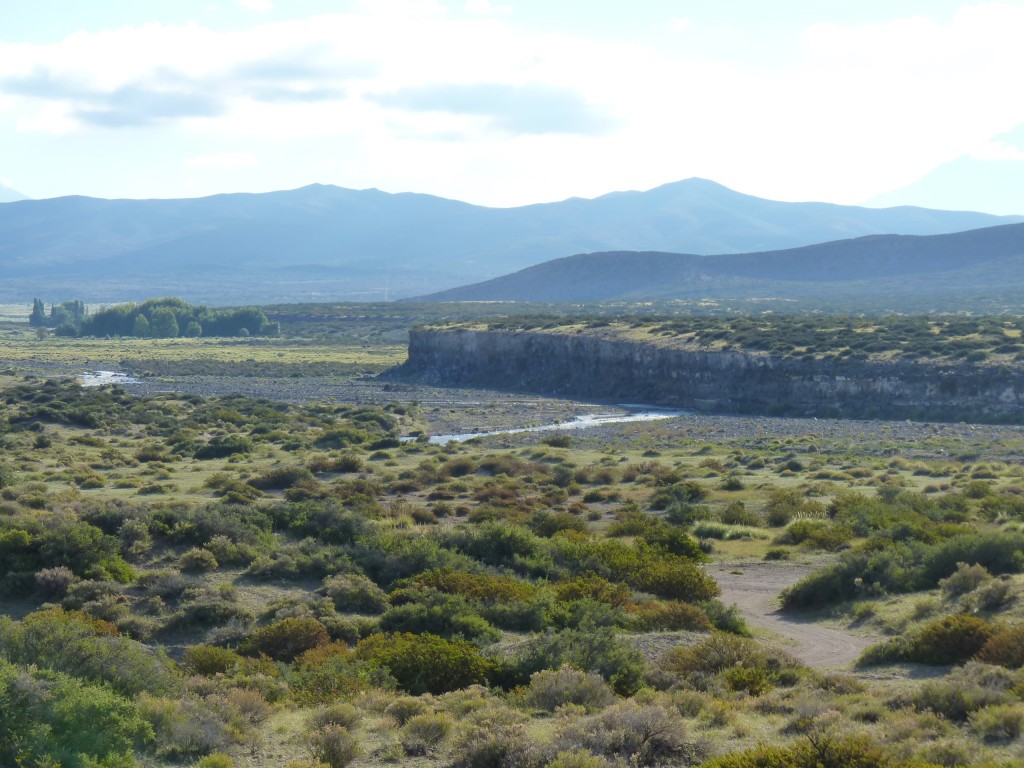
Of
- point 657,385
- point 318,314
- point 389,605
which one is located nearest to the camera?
point 389,605

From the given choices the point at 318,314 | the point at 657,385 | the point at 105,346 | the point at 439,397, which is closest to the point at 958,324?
the point at 657,385

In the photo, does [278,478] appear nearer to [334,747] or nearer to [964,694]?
[334,747]

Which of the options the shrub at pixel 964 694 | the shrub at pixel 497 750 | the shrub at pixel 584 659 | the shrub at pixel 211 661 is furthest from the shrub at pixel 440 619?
the shrub at pixel 964 694

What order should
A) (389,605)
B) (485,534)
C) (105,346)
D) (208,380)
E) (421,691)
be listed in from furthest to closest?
1. (105,346)
2. (208,380)
3. (485,534)
4. (389,605)
5. (421,691)

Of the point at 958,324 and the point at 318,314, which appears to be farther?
the point at 318,314

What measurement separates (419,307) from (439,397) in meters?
88.8

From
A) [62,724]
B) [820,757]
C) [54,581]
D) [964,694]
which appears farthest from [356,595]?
[820,757]

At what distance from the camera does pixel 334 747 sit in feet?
33.9

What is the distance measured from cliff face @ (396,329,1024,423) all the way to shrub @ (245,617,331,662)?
4360 centimetres

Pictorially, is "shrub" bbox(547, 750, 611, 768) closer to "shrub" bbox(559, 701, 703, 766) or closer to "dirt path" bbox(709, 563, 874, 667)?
"shrub" bbox(559, 701, 703, 766)

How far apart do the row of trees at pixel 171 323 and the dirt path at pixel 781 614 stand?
114m

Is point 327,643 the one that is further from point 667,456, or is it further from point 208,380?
point 208,380

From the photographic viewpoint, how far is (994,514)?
23.9m

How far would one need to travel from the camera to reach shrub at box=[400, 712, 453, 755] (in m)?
10.6
